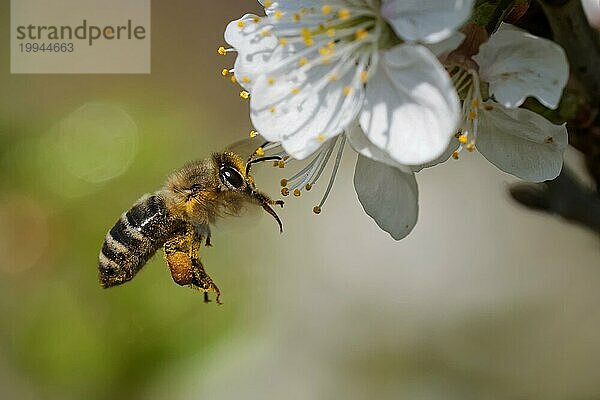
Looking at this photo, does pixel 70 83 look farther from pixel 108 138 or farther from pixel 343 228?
pixel 343 228

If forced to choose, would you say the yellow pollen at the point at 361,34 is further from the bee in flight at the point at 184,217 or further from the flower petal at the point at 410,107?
the bee in flight at the point at 184,217

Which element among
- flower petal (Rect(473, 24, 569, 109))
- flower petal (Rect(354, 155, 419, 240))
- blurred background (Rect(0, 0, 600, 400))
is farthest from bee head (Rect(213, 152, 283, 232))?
blurred background (Rect(0, 0, 600, 400))

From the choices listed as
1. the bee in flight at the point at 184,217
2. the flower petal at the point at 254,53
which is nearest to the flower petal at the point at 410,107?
the flower petal at the point at 254,53

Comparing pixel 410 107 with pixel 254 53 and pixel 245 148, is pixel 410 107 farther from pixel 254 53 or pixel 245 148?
pixel 245 148

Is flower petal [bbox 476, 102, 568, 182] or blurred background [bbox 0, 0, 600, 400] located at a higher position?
flower petal [bbox 476, 102, 568, 182]

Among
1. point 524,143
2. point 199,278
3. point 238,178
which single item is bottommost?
point 199,278

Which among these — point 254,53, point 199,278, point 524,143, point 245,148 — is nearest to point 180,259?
point 199,278

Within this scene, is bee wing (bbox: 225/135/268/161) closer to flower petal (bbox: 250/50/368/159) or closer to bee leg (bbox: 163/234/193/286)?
bee leg (bbox: 163/234/193/286)
